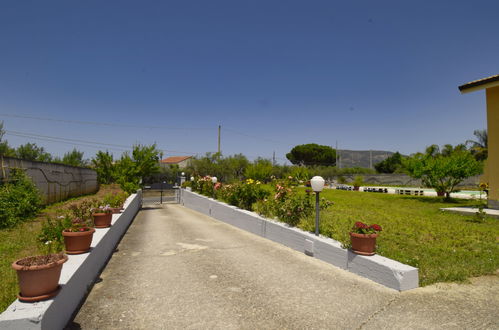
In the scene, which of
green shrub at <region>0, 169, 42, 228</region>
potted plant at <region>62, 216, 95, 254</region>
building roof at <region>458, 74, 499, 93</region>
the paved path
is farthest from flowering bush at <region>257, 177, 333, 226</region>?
building roof at <region>458, 74, 499, 93</region>

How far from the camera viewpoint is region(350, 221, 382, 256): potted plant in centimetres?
549

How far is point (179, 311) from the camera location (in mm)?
4023

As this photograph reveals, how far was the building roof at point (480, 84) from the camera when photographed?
1163 cm

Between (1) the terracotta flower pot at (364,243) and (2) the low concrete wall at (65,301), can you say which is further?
(1) the terracotta flower pot at (364,243)

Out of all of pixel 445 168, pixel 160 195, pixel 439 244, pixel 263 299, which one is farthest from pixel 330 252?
pixel 160 195

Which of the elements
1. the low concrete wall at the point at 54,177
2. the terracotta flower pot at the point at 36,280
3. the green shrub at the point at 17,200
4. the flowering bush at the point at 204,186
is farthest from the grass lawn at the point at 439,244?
the low concrete wall at the point at 54,177

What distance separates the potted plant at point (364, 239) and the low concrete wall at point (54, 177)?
11466 mm

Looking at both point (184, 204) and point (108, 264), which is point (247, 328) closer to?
point (108, 264)

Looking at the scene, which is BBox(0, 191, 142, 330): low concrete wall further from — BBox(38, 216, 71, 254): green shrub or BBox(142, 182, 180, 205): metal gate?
BBox(142, 182, 180, 205): metal gate

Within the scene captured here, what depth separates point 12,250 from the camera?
5770 millimetres

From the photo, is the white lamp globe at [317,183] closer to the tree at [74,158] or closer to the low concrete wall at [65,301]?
the low concrete wall at [65,301]

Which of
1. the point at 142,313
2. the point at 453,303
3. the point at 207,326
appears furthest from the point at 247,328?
the point at 453,303

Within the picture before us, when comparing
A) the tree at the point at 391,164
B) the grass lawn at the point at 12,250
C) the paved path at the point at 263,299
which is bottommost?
the paved path at the point at 263,299

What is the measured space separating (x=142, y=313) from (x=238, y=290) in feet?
5.09
